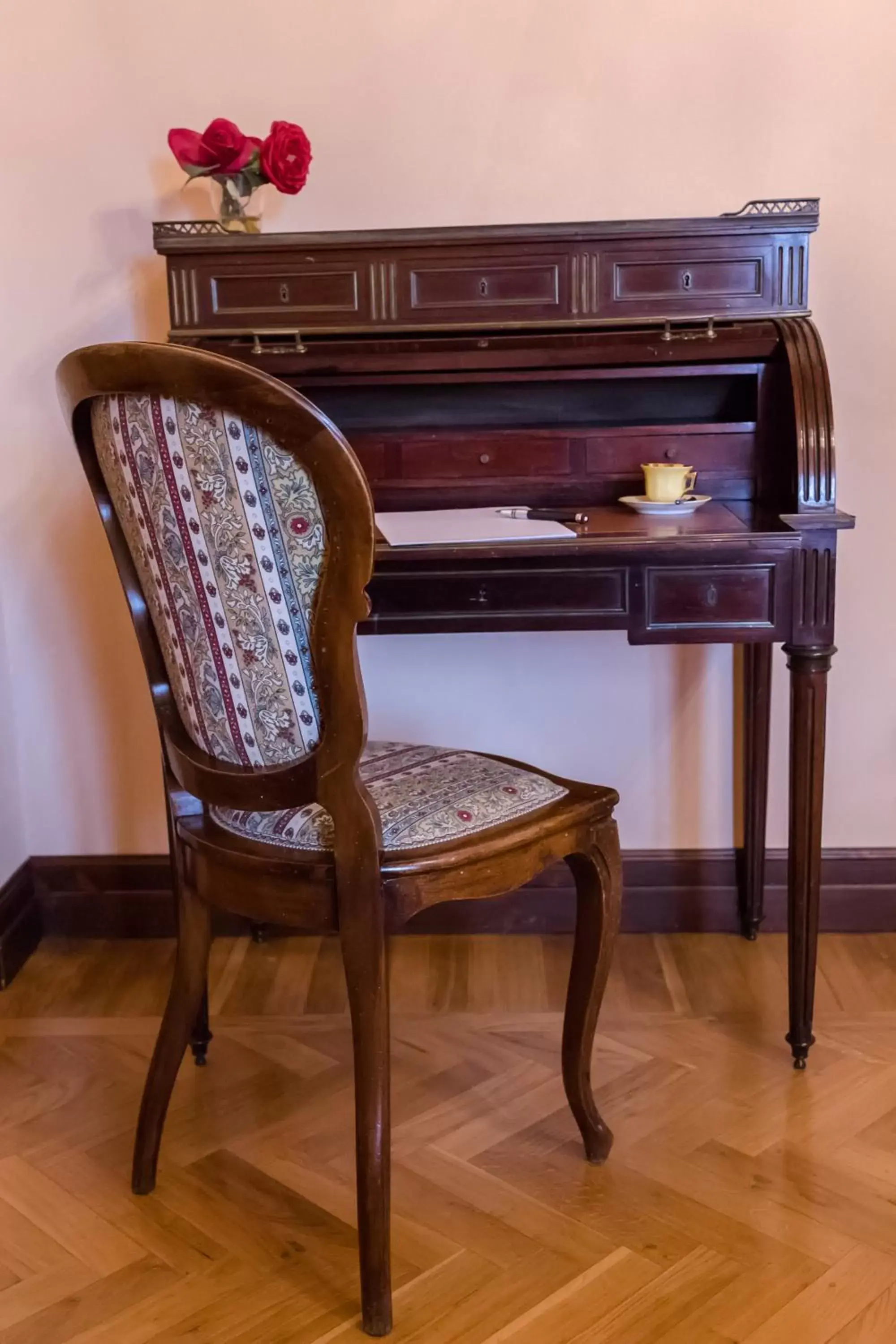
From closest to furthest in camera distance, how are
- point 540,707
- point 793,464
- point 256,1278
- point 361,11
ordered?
point 256,1278
point 793,464
point 361,11
point 540,707

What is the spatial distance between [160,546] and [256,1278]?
2.80 ft

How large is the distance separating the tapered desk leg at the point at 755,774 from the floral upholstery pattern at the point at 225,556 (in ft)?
3.68

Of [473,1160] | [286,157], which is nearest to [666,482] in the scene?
[286,157]

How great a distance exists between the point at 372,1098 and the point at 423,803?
12.9 inches

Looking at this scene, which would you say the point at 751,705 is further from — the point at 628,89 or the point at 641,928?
the point at 628,89

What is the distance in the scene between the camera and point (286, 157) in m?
2.04

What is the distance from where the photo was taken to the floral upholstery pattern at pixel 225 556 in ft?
4.33

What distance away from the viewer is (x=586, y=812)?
5.29 ft

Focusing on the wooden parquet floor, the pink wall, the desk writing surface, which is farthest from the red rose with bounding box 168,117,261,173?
the wooden parquet floor

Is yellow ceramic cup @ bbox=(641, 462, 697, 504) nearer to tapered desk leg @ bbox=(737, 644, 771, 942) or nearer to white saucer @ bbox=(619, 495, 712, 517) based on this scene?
white saucer @ bbox=(619, 495, 712, 517)

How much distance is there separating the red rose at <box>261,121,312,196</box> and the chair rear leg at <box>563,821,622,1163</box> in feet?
3.69

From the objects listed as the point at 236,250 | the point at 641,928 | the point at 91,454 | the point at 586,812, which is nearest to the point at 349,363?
the point at 236,250

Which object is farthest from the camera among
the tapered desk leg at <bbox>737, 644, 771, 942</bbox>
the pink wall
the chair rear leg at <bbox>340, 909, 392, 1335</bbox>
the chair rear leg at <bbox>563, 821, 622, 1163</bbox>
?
the tapered desk leg at <bbox>737, 644, 771, 942</bbox>

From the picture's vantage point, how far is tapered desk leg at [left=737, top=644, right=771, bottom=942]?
2309 millimetres
